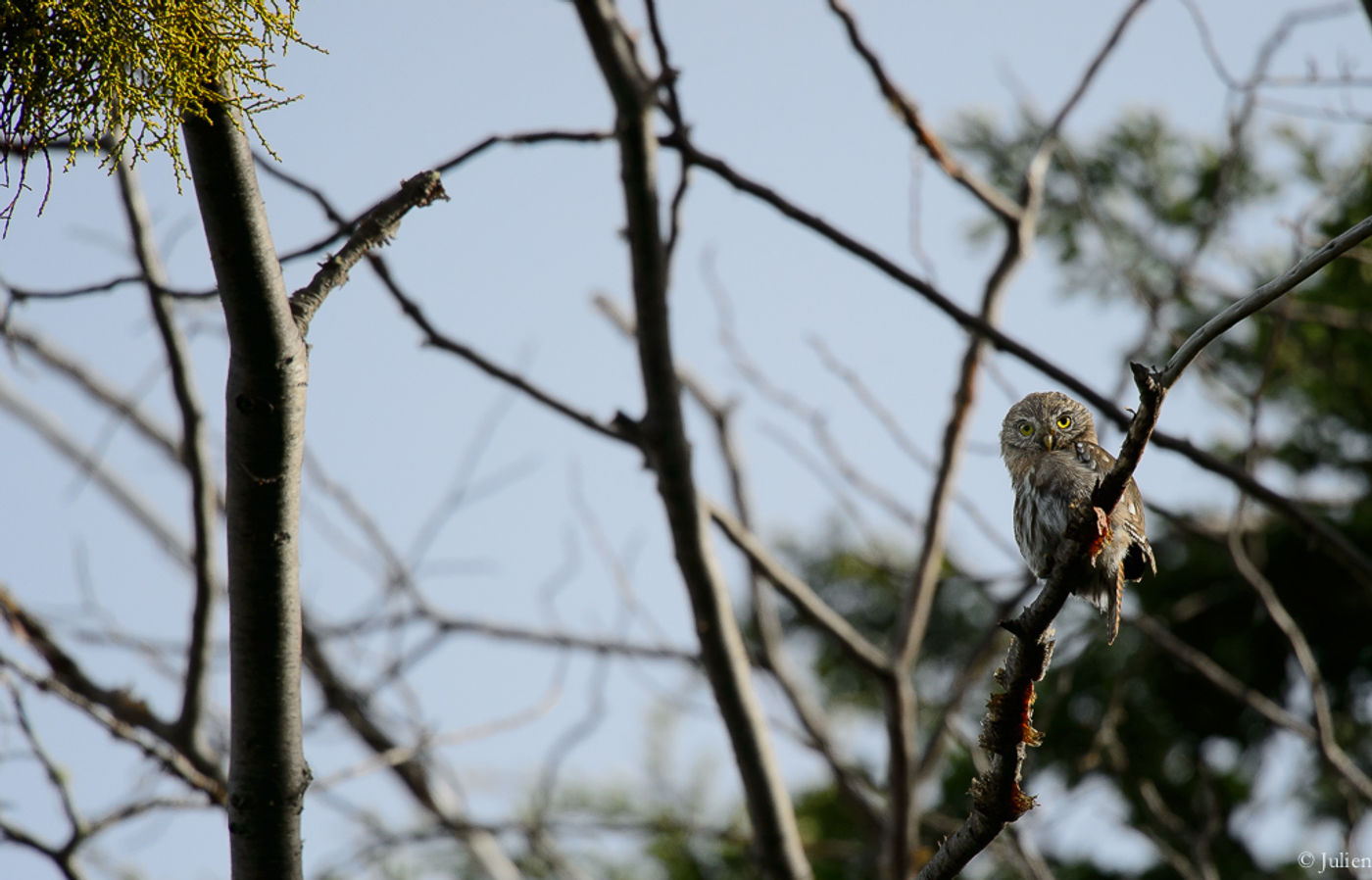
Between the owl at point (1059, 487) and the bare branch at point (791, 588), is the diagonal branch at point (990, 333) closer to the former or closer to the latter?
the owl at point (1059, 487)

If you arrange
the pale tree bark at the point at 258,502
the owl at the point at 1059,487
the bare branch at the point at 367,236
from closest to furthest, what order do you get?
the pale tree bark at the point at 258,502, the bare branch at the point at 367,236, the owl at the point at 1059,487

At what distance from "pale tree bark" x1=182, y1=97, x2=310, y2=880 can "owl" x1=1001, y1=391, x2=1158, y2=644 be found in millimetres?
2258

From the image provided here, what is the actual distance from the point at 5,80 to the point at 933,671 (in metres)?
9.11

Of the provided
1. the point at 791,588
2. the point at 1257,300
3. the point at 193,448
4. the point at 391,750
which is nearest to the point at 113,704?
the point at 193,448

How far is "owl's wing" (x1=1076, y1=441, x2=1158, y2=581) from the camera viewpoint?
3718mm

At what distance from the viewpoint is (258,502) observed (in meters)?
Answer: 2.53

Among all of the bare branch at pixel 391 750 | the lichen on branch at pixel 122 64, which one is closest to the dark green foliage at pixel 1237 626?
the bare branch at pixel 391 750

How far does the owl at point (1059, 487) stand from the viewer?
3.82 m

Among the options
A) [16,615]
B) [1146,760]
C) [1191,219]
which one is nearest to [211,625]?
[16,615]

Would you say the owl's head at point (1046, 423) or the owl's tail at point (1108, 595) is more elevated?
the owl's head at point (1046, 423)

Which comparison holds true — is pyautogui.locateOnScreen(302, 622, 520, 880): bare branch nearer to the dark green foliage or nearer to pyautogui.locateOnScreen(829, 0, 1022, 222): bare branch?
the dark green foliage

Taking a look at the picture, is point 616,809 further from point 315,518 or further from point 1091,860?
point 315,518

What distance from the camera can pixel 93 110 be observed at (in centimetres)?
260

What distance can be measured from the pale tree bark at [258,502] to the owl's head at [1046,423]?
2.76 m
